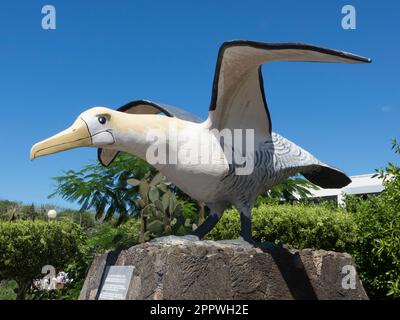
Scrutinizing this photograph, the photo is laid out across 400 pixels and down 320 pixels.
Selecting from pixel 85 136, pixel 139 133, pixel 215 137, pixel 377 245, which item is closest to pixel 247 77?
pixel 215 137

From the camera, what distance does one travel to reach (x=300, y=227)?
8.51 meters

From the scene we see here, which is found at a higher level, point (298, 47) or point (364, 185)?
point (298, 47)

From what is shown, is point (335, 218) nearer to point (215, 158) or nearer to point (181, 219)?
point (181, 219)

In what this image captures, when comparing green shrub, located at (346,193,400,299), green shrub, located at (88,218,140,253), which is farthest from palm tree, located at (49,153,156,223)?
green shrub, located at (346,193,400,299)

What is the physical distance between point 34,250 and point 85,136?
6.30 metres

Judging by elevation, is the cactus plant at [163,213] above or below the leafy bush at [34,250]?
above

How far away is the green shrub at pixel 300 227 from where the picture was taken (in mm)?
8430

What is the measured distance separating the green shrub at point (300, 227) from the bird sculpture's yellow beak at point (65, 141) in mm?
4633

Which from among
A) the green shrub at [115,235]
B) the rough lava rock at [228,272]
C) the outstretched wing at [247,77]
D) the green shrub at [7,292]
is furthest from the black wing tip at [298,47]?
the green shrub at [7,292]

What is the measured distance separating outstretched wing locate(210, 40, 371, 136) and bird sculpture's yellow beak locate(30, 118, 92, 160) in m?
1.30

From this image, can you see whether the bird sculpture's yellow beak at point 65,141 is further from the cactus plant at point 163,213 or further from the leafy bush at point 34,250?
the leafy bush at point 34,250

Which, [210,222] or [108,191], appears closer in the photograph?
[210,222]

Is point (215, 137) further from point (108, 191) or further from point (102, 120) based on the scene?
point (108, 191)
